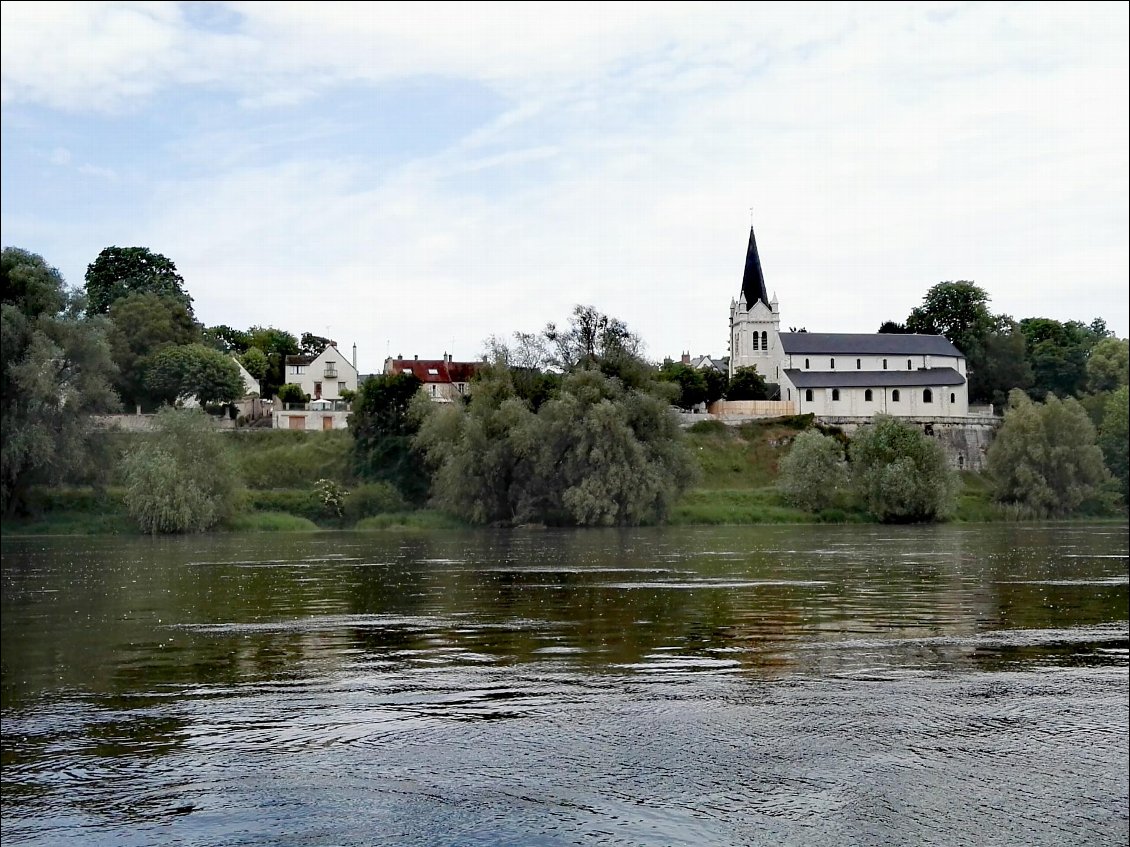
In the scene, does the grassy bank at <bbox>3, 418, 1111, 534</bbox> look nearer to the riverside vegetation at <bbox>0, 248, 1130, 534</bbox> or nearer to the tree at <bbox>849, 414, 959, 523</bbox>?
the riverside vegetation at <bbox>0, 248, 1130, 534</bbox>

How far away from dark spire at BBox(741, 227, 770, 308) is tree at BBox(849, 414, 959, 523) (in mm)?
54172

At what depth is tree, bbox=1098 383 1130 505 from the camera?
98688mm

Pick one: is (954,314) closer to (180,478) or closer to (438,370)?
(438,370)

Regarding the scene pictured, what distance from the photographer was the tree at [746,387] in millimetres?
128625

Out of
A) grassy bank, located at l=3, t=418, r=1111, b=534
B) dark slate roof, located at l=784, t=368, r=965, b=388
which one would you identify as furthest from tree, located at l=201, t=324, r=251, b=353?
dark slate roof, located at l=784, t=368, r=965, b=388

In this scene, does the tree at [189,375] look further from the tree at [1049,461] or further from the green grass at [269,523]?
the tree at [1049,461]

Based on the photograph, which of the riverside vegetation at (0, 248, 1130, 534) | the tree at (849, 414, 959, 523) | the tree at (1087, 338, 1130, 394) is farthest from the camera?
the tree at (1087, 338, 1130, 394)

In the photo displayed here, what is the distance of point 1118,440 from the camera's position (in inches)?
3986

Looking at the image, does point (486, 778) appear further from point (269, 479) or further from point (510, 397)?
point (269, 479)

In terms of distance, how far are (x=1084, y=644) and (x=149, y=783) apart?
15798mm

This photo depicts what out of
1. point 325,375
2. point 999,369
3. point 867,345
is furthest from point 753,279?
point 325,375

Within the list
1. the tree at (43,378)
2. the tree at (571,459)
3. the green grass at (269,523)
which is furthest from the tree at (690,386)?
the tree at (43,378)

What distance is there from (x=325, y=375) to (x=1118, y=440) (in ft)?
254

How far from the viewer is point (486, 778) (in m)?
13.0
